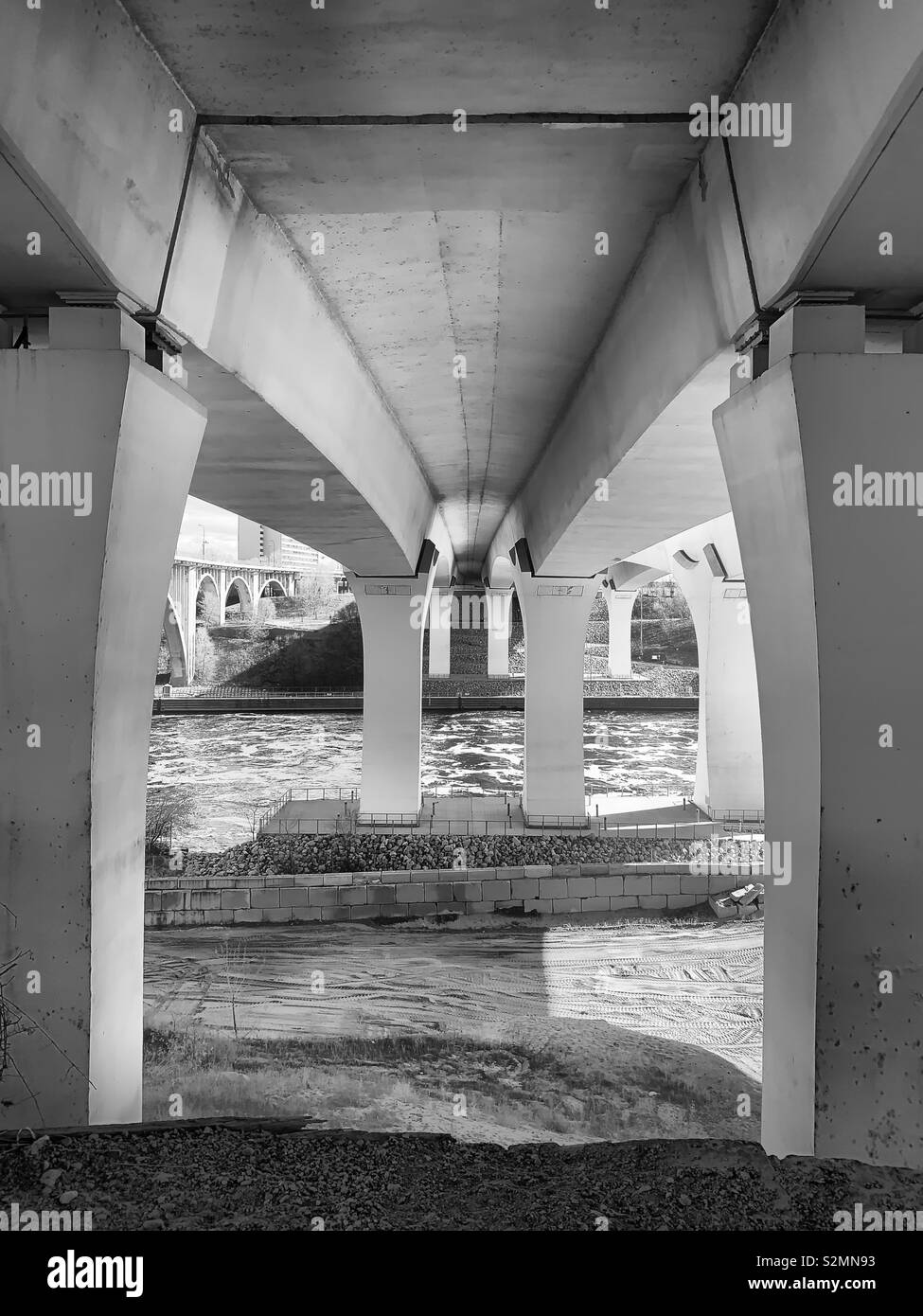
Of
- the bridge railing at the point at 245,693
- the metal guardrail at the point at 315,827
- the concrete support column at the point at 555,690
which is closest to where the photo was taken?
the metal guardrail at the point at 315,827

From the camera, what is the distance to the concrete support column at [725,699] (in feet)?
89.4

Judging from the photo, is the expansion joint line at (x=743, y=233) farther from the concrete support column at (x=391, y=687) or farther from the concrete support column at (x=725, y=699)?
the concrete support column at (x=725, y=699)

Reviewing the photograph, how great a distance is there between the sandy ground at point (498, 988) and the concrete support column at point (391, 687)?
697cm

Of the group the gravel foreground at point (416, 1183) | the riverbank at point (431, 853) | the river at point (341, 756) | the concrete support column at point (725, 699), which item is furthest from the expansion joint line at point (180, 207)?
the concrete support column at point (725, 699)

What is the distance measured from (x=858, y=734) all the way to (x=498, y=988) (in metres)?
10.9

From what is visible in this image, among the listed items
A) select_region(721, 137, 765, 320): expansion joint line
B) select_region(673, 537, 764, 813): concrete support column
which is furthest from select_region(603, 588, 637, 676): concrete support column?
select_region(721, 137, 765, 320): expansion joint line

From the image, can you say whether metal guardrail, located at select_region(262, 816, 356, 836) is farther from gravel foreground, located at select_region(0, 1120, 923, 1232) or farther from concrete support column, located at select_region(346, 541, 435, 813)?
gravel foreground, located at select_region(0, 1120, 923, 1232)

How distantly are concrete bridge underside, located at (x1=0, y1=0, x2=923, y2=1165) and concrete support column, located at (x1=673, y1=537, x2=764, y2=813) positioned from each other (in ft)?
71.0

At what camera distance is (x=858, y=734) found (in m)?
5.37

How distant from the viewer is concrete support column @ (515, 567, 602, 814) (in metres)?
25.3

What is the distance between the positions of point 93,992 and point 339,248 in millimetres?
6387

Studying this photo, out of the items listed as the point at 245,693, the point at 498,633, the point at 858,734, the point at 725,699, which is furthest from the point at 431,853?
the point at 245,693

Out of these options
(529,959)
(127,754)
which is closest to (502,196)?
(127,754)

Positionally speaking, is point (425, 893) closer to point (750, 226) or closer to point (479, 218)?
point (479, 218)
